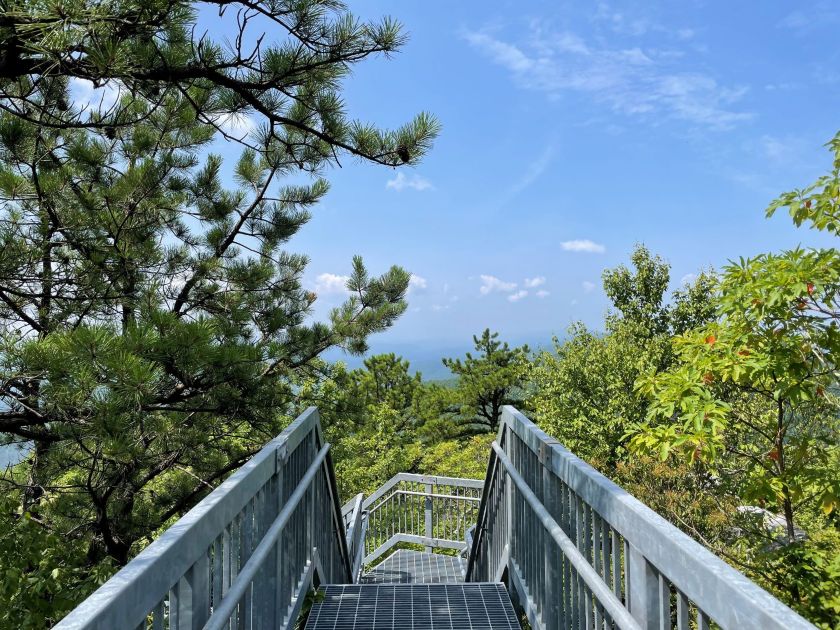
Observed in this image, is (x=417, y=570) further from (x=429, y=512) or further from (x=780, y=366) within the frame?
(x=780, y=366)

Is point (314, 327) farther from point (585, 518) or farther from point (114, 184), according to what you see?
point (585, 518)

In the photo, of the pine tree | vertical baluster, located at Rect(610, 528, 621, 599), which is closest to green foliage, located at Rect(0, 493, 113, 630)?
the pine tree

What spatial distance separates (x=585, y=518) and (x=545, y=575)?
0.76 metres

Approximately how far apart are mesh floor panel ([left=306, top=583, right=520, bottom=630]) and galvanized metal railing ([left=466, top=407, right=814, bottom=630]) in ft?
0.61

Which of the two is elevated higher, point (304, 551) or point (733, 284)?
point (733, 284)

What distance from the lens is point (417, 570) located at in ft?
27.5

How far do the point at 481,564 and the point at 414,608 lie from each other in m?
1.89

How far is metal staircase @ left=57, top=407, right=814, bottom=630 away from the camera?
1081 mm

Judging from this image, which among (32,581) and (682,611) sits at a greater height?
(682,611)

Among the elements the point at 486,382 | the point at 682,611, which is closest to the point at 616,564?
the point at 682,611

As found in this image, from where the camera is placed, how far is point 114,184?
629 cm

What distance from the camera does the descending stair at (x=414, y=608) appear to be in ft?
10.6

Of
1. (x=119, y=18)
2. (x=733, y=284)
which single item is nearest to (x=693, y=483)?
(x=733, y=284)

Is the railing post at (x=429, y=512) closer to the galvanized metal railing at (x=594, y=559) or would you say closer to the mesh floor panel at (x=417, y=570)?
the mesh floor panel at (x=417, y=570)
